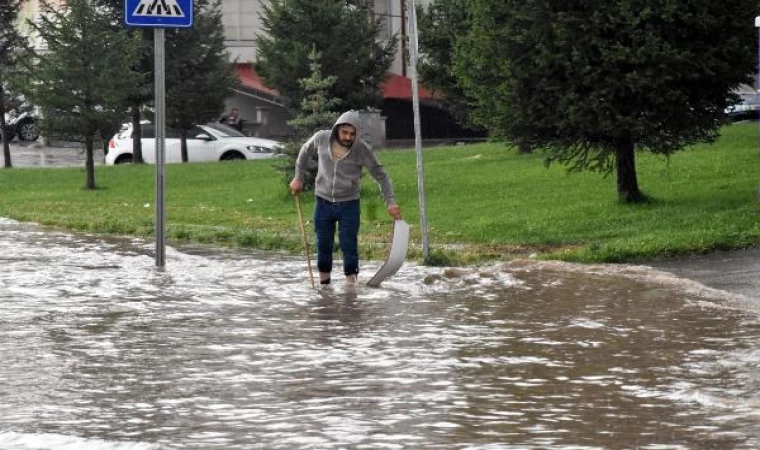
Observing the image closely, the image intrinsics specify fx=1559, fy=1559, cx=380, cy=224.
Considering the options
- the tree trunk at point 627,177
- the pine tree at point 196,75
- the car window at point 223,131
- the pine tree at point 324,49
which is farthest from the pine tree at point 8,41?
the tree trunk at point 627,177

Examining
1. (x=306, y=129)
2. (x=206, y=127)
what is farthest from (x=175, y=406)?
(x=206, y=127)

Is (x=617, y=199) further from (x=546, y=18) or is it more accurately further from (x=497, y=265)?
(x=497, y=265)

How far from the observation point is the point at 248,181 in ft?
99.8

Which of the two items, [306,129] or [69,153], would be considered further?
[69,153]

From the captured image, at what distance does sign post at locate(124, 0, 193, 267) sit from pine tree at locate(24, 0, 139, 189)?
53.1ft

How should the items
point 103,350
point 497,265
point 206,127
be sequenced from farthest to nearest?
point 206,127, point 497,265, point 103,350

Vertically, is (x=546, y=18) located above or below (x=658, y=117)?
above

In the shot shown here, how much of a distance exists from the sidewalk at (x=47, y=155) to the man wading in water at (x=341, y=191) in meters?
28.7

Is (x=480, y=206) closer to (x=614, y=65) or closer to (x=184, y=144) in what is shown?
(x=614, y=65)

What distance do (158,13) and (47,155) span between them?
3497cm

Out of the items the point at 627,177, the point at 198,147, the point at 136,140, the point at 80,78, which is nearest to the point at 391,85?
the point at 198,147

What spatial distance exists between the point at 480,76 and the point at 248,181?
11387 millimetres

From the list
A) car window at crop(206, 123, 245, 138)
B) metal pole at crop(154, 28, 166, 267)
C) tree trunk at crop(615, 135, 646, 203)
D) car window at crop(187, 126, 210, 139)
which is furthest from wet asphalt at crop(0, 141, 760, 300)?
car window at crop(206, 123, 245, 138)

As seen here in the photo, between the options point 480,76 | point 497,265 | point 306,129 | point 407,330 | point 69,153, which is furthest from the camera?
point 69,153
